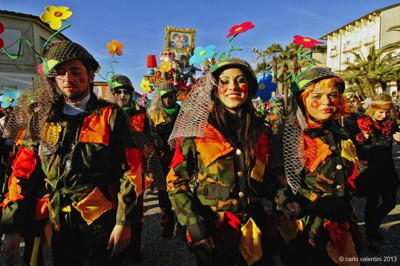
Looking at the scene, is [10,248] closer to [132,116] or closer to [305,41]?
[132,116]

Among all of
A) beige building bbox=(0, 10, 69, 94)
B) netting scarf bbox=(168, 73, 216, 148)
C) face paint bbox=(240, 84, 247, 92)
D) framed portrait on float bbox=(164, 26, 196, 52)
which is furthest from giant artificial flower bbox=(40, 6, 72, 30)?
beige building bbox=(0, 10, 69, 94)

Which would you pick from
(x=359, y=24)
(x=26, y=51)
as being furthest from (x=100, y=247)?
(x=359, y=24)

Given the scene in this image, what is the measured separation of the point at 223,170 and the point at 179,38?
800 inches

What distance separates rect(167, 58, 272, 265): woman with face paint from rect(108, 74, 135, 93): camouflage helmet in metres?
2.61

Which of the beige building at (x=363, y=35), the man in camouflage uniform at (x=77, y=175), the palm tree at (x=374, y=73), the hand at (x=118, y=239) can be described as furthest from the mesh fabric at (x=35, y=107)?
the beige building at (x=363, y=35)

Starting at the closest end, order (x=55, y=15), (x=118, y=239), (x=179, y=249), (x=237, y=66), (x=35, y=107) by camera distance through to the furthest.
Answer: (x=118, y=239)
(x=237, y=66)
(x=55, y=15)
(x=35, y=107)
(x=179, y=249)

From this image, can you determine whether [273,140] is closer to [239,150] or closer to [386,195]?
[239,150]

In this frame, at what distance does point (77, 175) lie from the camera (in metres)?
1.92

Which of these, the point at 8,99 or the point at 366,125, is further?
the point at 8,99

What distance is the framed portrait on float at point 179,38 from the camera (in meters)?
20.4

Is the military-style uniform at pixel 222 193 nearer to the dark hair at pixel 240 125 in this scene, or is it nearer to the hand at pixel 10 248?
the dark hair at pixel 240 125

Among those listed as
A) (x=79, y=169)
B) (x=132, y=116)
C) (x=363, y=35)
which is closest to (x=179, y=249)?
(x=132, y=116)

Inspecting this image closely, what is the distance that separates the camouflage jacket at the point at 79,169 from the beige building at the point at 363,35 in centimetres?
3427

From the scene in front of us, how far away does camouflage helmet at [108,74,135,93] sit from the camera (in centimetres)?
450
